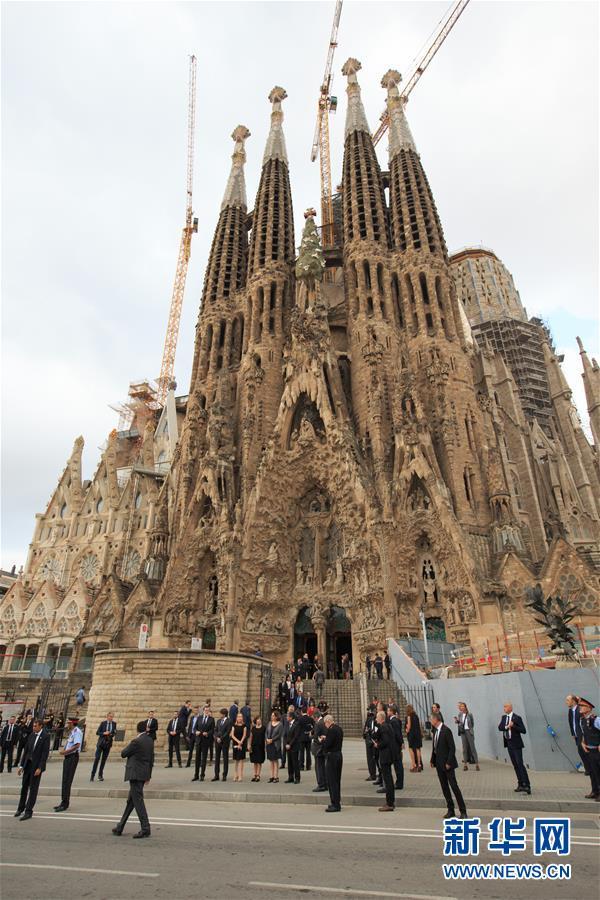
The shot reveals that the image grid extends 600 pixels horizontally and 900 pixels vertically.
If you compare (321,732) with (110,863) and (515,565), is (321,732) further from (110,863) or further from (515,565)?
(515,565)

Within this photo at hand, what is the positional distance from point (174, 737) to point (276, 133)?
2182 inches

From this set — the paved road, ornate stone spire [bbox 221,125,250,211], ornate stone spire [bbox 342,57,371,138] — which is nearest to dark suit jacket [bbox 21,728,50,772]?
the paved road

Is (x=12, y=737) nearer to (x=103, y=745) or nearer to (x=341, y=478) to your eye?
(x=103, y=745)

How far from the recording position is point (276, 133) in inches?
2105

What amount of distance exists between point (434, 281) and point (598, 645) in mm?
30134

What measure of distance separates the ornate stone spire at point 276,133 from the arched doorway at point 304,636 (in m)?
42.1

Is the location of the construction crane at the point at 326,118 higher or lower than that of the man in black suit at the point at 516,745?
higher

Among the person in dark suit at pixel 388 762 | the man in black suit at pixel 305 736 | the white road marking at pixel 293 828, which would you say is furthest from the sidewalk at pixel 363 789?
the white road marking at pixel 293 828

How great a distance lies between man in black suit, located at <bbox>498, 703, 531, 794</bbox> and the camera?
870 centimetres

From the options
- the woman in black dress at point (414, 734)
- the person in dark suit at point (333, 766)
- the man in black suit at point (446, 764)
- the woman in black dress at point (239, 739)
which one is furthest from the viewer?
the woman in black dress at point (414, 734)

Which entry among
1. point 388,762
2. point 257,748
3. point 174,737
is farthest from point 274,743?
point 174,737

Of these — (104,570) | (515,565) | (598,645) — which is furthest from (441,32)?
(598,645)

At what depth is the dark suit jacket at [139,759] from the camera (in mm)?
6820

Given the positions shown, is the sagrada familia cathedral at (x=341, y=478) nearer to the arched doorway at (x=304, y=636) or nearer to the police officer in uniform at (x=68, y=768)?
the arched doorway at (x=304, y=636)
